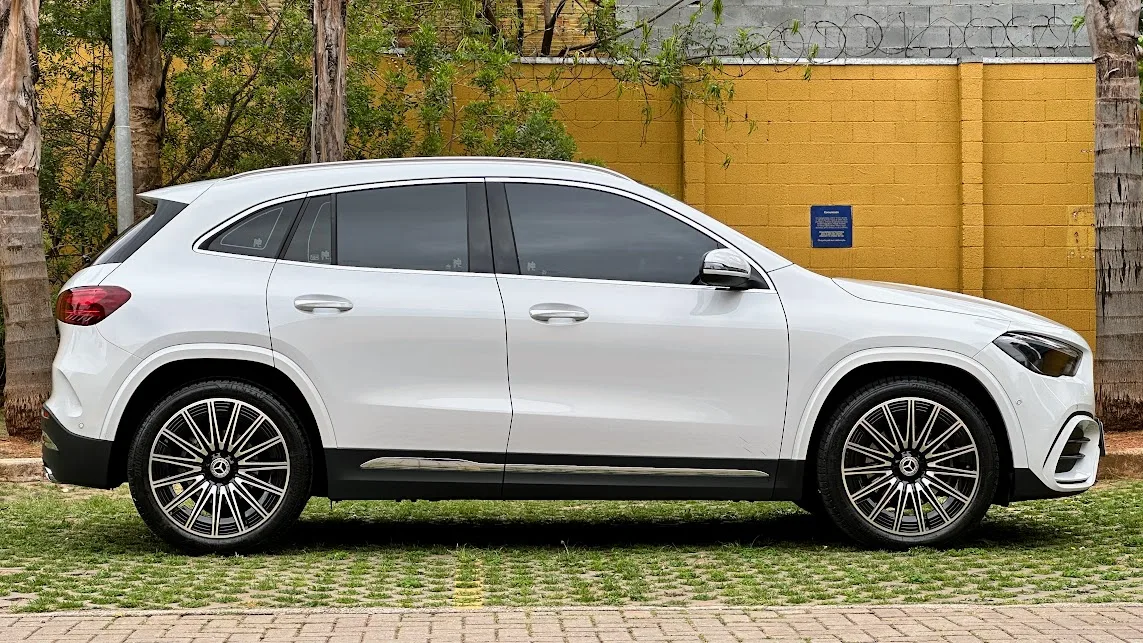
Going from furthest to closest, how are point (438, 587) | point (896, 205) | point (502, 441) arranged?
point (896, 205), point (502, 441), point (438, 587)

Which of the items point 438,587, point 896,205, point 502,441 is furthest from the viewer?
point 896,205

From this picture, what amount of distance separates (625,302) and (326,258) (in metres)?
1.45

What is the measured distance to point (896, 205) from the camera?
53.2ft

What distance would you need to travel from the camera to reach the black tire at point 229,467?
276 inches

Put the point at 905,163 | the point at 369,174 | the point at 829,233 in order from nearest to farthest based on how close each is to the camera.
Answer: the point at 369,174 → the point at 829,233 → the point at 905,163

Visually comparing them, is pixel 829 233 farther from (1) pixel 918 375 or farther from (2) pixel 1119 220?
(1) pixel 918 375

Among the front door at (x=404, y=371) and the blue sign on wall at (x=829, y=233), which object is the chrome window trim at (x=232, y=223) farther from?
the blue sign on wall at (x=829, y=233)

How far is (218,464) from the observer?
702cm

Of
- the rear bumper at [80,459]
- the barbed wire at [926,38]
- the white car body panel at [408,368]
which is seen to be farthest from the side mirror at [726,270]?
the barbed wire at [926,38]

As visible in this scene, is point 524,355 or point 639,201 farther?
point 639,201

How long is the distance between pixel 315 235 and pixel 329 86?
558 cm

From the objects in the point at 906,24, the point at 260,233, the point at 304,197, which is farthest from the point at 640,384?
the point at 906,24

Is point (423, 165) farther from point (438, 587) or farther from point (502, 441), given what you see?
point (438, 587)

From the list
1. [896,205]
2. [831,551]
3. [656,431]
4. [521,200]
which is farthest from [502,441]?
[896,205]
